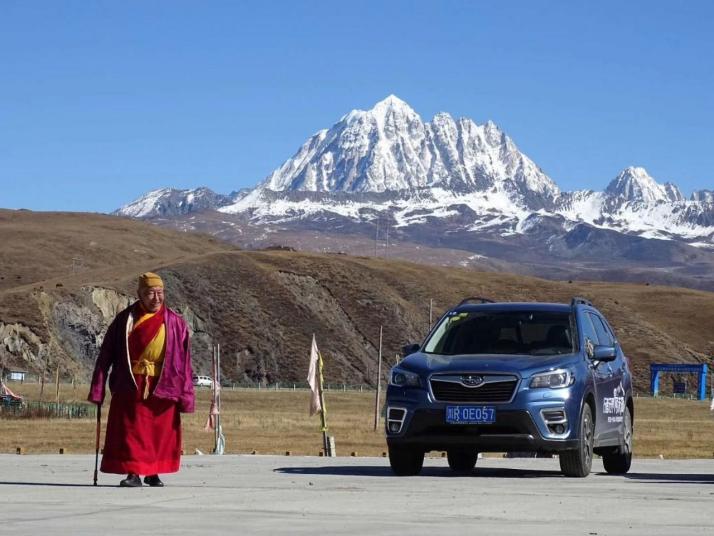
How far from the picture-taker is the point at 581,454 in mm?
18266

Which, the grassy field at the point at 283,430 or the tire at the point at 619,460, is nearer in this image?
the tire at the point at 619,460

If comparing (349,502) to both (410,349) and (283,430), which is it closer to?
(410,349)

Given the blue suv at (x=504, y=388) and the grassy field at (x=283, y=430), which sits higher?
the blue suv at (x=504, y=388)

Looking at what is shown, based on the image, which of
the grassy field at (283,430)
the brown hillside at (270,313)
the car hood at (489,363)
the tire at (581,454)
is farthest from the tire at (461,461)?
the brown hillside at (270,313)

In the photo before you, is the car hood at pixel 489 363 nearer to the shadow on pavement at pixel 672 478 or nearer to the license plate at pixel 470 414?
the license plate at pixel 470 414

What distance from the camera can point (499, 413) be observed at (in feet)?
58.2

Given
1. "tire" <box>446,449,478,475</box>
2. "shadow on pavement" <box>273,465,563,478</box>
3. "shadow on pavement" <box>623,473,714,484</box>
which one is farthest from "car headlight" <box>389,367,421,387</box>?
"shadow on pavement" <box>623,473,714,484</box>

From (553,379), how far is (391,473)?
232 cm

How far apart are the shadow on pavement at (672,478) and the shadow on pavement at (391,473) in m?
0.93

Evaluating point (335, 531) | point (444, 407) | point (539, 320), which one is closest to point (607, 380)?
point (539, 320)

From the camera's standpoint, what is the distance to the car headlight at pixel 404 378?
18109 mm

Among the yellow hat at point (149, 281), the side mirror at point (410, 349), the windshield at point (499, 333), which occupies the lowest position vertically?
the side mirror at point (410, 349)

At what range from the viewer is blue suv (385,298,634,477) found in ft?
58.2

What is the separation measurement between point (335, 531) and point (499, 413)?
22.2 feet
